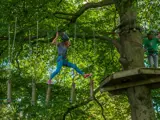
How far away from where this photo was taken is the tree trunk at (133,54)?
675cm

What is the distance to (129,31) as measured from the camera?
7.73 m

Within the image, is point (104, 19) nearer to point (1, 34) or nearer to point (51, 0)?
point (51, 0)

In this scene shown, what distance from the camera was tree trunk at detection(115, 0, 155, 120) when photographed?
22.1 ft

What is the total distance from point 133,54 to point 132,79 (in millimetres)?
1076

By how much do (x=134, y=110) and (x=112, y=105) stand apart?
17.4 feet

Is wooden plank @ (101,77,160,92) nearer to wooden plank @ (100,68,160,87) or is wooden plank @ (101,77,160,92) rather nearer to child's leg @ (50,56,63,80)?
wooden plank @ (100,68,160,87)

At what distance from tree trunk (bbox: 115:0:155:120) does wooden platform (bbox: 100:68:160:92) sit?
225 mm

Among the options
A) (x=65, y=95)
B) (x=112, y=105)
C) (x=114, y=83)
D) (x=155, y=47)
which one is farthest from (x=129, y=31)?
(x=112, y=105)

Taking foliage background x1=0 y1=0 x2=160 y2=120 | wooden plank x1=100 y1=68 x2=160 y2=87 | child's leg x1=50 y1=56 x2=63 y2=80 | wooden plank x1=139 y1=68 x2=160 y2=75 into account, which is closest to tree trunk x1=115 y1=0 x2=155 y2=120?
foliage background x1=0 y1=0 x2=160 y2=120

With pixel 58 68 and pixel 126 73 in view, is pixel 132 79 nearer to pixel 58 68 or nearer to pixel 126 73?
pixel 126 73

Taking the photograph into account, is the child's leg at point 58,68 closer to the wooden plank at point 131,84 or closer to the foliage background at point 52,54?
the wooden plank at point 131,84

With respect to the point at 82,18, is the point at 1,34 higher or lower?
lower

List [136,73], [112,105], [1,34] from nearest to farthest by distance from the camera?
[136,73], [1,34], [112,105]

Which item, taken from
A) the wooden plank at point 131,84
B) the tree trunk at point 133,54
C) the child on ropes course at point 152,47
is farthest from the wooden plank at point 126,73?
the child on ropes course at point 152,47
